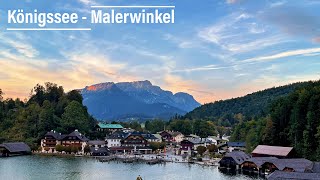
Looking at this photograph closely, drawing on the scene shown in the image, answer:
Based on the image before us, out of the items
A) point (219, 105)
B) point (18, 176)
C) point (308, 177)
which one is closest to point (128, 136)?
point (18, 176)

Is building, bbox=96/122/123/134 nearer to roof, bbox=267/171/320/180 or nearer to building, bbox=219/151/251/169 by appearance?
building, bbox=219/151/251/169

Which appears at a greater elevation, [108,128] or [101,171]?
[108,128]

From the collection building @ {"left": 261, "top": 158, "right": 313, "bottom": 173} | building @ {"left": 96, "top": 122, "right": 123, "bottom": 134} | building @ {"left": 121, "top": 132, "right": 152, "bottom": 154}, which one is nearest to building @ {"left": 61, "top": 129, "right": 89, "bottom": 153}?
building @ {"left": 121, "top": 132, "right": 152, "bottom": 154}

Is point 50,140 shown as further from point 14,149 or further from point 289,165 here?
point 289,165

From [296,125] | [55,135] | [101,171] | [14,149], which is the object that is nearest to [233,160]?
[296,125]

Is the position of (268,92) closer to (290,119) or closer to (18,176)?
(290,119)

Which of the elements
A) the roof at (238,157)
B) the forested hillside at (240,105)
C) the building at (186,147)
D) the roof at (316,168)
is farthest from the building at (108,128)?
the forested hillside at (240,105)

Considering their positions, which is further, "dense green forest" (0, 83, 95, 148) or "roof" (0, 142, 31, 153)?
"dense green forest" (0, 83, 95, 148)
